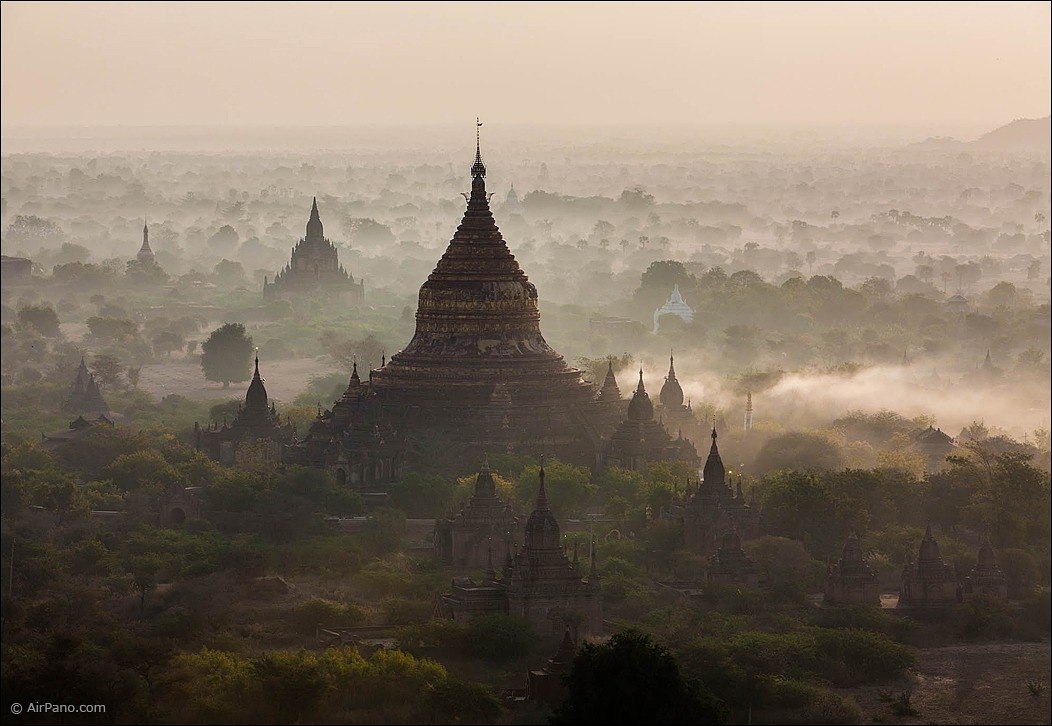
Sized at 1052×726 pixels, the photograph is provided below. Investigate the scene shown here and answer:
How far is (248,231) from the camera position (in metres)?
192

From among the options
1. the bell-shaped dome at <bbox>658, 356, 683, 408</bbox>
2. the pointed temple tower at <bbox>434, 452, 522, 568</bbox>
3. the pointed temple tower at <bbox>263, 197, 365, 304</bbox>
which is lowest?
the pointed temple tower at <bbox>263, 197, 365, 304</bbox>

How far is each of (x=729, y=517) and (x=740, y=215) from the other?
120 m

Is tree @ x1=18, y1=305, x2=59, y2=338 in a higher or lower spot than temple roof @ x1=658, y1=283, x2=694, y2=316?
higher

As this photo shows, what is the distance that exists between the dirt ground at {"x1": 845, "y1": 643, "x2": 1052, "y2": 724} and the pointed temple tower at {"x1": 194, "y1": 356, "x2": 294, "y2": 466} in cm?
2569

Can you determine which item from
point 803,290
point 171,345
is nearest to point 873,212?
point 803,290

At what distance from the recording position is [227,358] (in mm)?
93812

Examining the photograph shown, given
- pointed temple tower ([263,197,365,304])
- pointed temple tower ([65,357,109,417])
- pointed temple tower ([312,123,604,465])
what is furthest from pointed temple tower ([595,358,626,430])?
pointed temple tower ([263,197,365,304])

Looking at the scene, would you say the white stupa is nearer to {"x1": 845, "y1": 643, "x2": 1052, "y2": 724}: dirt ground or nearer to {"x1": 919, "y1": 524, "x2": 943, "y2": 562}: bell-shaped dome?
{"x1": 919, "y1": 524, "x2": 943, "y2": 562}: bell-shaped dome

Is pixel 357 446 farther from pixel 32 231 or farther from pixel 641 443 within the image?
pixel 32 231

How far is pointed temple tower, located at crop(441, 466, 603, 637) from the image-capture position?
4362 cm

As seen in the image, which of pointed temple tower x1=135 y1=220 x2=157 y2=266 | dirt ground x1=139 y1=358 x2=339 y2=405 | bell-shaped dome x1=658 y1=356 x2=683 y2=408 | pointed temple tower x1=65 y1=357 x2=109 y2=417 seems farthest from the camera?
pointed temple tower x1=135 y1=220 x2=157 y2=266

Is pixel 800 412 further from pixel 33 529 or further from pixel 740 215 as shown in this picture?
pixel 740 215

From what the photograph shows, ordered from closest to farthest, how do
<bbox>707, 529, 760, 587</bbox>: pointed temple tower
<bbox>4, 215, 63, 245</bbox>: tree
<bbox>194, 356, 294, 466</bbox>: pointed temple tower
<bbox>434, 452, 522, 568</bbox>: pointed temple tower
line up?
<bbox>707, 529, 760, 587</bbox>: pointed temple tower
<bbox>434, 452, 522, 568</bbox>: pointed temple tower
<bbox>194, 356, 294, 466</bbox>: pointed temple tower
<bbox>4, 215, 63, 245</bbox>: tree

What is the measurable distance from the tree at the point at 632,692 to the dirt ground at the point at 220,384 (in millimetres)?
47519
